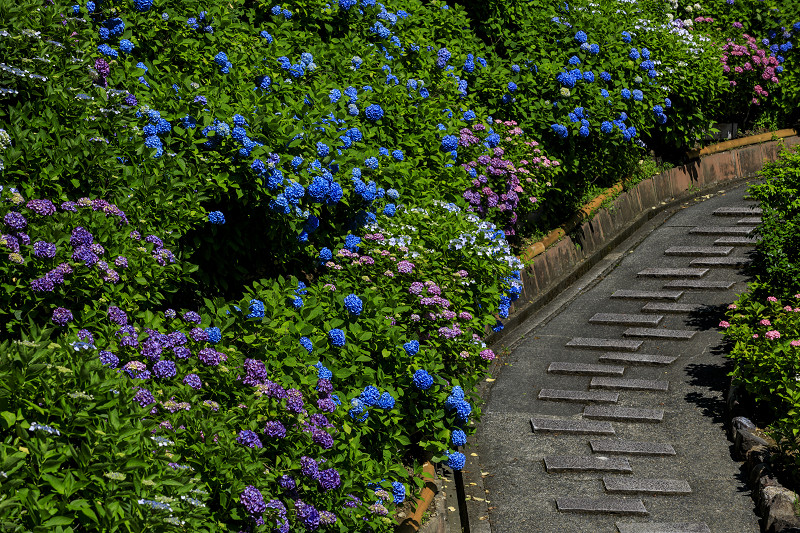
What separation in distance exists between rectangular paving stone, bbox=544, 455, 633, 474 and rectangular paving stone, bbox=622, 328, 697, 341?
2.09 metres

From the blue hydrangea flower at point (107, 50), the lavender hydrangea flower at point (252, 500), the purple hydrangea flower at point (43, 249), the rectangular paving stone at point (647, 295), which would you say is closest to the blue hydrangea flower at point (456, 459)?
the lavender hydrangea flower at point (252, 500)

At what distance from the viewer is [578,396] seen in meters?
7.09

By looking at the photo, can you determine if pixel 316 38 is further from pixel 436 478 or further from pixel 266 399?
pixel 266 399

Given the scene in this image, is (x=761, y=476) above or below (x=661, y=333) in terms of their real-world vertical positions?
below

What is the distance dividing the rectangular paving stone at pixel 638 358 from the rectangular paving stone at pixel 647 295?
1.17m

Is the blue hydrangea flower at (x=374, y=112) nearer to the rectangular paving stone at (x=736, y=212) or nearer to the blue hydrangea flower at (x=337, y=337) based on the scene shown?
the blue hydrangea flower at (x=337, y=337)

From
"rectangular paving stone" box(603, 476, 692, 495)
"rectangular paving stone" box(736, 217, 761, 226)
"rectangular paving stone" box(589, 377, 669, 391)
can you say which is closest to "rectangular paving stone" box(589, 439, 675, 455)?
"rectangular paving stone" box(603, 476, 692, 495)

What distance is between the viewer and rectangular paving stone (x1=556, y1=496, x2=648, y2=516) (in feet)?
18.5

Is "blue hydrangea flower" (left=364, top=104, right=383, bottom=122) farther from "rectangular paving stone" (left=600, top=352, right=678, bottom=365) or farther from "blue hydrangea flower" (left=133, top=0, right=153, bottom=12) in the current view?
"rectangular paving stone" (left=600, top=352, right=678, bottom=365)

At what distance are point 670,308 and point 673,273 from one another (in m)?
0.82

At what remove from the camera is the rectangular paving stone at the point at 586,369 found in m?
7.43

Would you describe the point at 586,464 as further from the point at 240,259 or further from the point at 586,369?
the point at 240,259

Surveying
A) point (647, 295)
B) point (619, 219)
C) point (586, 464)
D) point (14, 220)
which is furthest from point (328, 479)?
point (619, 219)

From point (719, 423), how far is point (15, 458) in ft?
18.0
